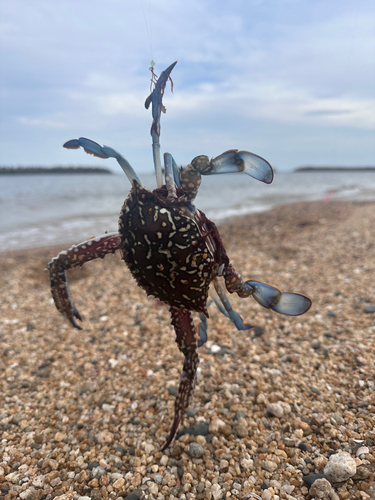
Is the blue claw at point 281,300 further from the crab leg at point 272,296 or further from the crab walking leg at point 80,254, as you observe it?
the crab walking leg at point 80,254

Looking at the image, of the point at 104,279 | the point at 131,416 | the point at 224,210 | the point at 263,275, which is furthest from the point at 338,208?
the point at 131,416

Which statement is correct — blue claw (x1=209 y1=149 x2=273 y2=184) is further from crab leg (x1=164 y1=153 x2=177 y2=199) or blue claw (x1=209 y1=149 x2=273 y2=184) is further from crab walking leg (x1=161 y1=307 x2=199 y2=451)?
crab walking leg (x1=161 y1=307 x2=199 y2=451)

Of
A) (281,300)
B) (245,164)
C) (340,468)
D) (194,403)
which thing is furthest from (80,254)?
(340,468)

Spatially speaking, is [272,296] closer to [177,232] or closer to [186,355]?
[177,232]

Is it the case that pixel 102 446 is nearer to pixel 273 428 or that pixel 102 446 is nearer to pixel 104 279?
pixel 273 428

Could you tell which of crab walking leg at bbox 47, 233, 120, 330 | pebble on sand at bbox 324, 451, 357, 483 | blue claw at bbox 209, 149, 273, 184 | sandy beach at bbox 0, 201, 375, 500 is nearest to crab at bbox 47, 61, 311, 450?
blue claw at bbox 209, 149, 273, 184

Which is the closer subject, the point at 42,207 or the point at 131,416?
the point at 131,416
